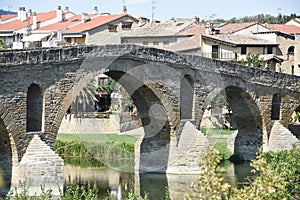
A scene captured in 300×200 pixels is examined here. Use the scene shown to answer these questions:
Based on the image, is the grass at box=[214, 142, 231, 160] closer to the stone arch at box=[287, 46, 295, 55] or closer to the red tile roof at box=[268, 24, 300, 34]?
the stone arch at box=[287, 46, 295, 55]

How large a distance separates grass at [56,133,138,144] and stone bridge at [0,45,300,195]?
5.04 metres

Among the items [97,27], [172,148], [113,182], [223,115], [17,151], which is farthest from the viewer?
[97,27]

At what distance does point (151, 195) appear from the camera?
23359 mm

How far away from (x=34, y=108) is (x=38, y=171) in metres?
2.40

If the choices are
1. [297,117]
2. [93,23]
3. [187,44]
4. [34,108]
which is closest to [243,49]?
[187,44]

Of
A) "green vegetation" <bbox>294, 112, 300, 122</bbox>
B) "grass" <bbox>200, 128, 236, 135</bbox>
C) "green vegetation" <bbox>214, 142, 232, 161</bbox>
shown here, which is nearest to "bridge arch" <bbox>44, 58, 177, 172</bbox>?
"green vegetation" <bbox>214, 142, 232, 161</bbox>

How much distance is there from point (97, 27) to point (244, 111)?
2090 centimetres

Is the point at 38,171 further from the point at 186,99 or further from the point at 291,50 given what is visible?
the point at 291,50

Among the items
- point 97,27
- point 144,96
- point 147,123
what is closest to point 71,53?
point 144,96

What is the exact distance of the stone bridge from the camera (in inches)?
811

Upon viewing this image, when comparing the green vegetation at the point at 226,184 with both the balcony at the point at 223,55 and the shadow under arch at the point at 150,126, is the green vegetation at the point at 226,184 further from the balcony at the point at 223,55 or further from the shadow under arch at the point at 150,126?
the balcony at the point at 223,55

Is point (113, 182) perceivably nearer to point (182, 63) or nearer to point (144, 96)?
point (144, 96)

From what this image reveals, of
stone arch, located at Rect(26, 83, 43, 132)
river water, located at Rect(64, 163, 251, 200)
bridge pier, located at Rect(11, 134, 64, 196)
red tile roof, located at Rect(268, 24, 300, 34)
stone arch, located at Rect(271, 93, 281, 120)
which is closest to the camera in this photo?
bridge pier, located at Rect(11, 134, 64, 196)

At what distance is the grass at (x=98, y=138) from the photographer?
3375 centimetres
